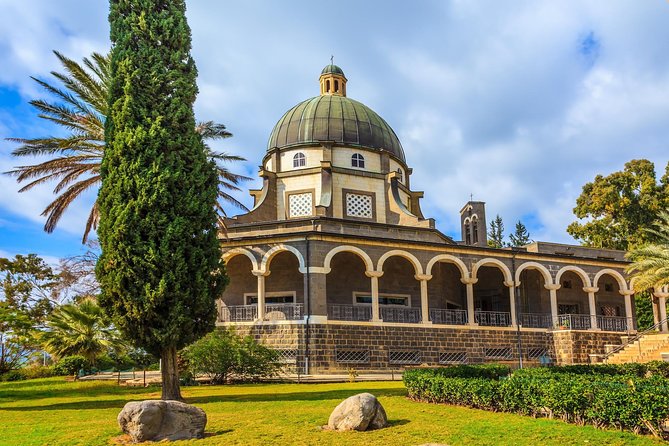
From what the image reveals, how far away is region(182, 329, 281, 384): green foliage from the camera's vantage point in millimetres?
20656

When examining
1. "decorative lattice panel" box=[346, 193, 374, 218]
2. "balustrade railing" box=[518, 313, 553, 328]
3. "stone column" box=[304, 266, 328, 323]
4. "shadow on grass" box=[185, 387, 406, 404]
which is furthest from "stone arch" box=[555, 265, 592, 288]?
"shadow on grass" box=[185, 387, 406, 404]

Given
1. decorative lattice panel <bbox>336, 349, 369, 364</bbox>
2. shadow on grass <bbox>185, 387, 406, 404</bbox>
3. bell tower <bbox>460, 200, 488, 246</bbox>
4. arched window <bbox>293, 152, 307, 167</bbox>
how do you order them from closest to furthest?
shadow on grass <bbox>185, 387, 406, 404</bbox>
decorative lattice panel <bbox>336, 349, 369, 364</bbox>
arched window <bbox>293, 152, 307, 167</bbox>
bell tower <bbox>460, 200, 488, 246</bbox>

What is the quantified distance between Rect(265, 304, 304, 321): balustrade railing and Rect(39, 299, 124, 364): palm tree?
6.10 metres

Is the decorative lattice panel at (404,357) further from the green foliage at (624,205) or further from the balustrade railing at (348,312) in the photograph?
the green foliage at (624,205)

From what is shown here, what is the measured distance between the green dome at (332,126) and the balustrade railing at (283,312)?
10.3m

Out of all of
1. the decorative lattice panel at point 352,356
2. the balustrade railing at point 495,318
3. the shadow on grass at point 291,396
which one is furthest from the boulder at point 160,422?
the balustrade railing at point 495,318

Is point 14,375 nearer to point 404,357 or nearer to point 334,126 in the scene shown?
point 404,357

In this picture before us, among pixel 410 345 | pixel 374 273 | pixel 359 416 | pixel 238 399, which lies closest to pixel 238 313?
pixel 374 273

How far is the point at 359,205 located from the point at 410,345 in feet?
29.9

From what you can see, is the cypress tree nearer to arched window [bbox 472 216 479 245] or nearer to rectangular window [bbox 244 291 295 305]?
rectangular window [bbox 244 291 295 305]

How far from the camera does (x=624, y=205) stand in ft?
130

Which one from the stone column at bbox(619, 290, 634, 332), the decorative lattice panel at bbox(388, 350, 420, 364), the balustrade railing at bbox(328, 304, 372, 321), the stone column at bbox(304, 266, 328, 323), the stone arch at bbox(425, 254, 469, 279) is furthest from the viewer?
the stone column at bbox(619, 290, 634, 332)

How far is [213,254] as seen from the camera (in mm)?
16172

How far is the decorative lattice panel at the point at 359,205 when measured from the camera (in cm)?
3231
